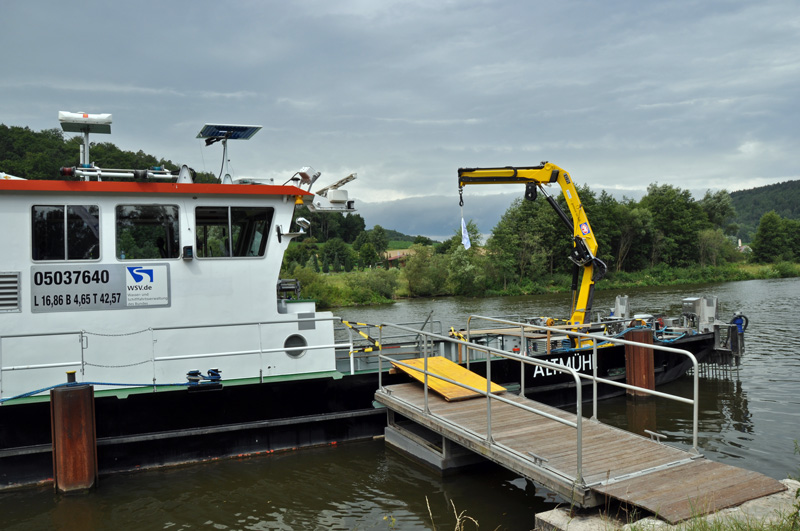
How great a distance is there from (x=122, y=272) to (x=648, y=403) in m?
10.4

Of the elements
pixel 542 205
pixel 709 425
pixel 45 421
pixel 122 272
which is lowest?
pixel 709 425

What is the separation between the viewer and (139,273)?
829 centimetres

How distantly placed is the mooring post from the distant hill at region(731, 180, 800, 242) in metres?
181

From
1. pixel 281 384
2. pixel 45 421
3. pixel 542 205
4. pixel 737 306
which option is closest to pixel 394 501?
pixel 281 384

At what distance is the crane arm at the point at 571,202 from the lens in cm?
1271

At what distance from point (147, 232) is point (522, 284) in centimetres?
3987

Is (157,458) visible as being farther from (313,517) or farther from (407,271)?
(407,271)

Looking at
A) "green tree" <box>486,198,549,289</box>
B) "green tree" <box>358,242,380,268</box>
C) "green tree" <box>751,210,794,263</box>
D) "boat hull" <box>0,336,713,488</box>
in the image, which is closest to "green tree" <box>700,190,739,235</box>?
"green tree" <box>751,210,794,263</box>

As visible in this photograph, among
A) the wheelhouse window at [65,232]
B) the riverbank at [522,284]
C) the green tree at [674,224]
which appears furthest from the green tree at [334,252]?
the wheelhouse window at [65,232]

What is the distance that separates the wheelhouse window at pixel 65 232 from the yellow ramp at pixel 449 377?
4914 millimetres

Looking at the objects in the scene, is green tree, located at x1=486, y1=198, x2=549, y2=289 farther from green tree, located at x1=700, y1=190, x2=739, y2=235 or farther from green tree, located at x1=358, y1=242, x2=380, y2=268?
green tree, located at x1=700, y1=190, x2=739, y2=235

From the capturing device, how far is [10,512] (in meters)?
7.02

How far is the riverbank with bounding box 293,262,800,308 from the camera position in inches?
1441

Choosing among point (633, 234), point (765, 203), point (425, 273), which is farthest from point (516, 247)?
point (765, 203)
